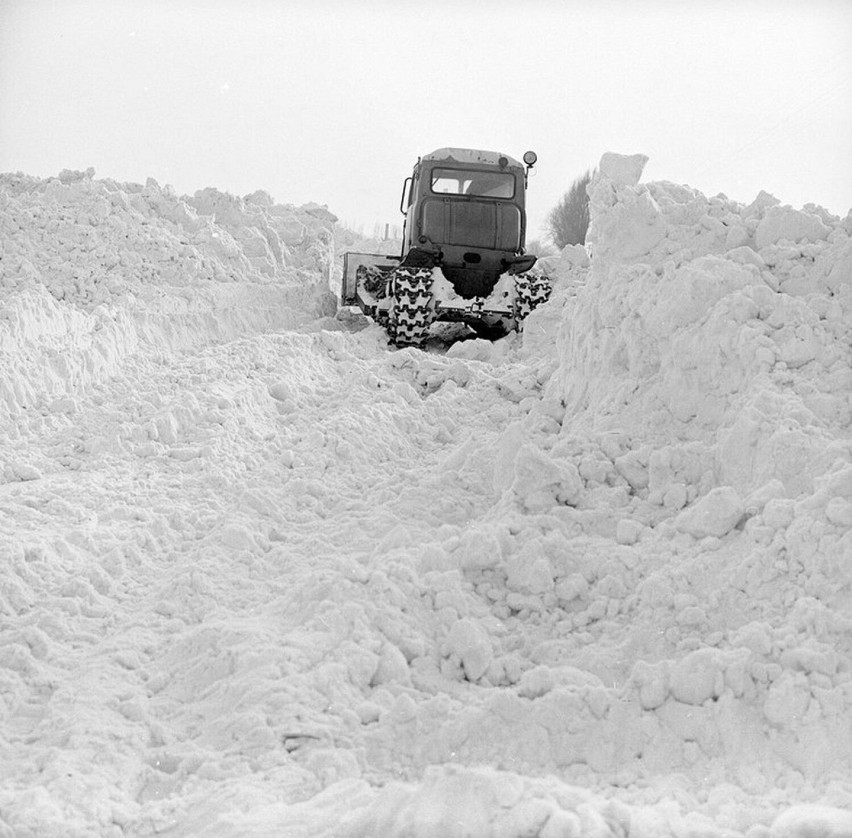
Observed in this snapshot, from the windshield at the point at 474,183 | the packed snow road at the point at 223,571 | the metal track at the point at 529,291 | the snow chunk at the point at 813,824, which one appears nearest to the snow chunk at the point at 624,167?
the packed snow road at the point at 223,571

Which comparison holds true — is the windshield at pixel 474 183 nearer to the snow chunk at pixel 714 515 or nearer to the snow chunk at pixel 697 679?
the snow chunk at pixel 714 515

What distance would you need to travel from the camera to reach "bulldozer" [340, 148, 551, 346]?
9906mm

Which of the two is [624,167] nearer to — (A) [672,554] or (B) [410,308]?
(A) [672,554]

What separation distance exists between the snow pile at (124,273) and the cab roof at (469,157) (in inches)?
90.2

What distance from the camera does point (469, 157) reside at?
11891 mm

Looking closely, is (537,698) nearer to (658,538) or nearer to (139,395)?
(658,538)

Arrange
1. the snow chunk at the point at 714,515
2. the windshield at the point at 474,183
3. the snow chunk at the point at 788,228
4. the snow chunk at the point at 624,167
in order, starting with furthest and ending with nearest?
the windshield at the point at 474,183, the snow chunk at the point at 624,167, the snow chunk at the point at 788,228, the snow chunk at the point at 714,515

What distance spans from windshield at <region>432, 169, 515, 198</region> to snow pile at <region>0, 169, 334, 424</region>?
85.2 inches

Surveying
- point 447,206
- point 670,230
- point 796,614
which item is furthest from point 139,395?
point 447,206

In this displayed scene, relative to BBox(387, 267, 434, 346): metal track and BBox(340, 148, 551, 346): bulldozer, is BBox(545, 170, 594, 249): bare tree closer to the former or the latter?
BBox(340, 148, 551, 346): bulldozer

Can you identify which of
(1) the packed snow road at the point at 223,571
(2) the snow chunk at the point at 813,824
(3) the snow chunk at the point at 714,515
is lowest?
(1) the packed snow road at the point at 223,571

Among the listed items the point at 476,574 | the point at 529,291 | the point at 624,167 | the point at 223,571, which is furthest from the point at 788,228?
the point at 529,291

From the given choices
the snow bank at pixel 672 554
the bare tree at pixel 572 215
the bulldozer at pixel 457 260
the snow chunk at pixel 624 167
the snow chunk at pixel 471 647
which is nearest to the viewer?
the snow bank at pixel 672 554

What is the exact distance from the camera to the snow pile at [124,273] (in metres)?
7.20
